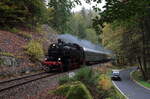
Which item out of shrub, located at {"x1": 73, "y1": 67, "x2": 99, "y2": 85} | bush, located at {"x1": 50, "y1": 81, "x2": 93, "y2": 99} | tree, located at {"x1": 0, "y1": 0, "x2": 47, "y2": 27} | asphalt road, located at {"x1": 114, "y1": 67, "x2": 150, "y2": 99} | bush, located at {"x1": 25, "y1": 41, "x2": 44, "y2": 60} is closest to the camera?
bush, located at {"x1": 50, "y1": 81, "x2": 93, "y2": 99}

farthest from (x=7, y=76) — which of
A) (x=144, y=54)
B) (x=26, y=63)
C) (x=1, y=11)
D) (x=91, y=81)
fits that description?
(x=144, y=54)

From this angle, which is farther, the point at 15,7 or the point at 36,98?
the point at 15,7

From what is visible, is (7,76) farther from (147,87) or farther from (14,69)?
(147,87)

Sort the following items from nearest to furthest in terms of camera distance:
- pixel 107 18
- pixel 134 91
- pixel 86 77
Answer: pixel 107 18 < pixel 86 77 < pixel 134 91

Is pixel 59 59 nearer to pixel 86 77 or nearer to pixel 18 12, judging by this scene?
pixel 86 77

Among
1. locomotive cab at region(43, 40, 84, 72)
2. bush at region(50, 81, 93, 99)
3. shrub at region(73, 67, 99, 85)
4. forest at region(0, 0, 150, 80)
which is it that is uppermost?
forest at region(0, 0, 150, 80)

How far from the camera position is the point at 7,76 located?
17453 millimetres

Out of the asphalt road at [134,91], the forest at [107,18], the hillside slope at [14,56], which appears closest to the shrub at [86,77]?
the forest at [107,18]

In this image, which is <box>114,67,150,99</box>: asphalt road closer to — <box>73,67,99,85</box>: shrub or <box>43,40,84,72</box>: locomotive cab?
<box>43,40,84,72</box>: locomotive cab

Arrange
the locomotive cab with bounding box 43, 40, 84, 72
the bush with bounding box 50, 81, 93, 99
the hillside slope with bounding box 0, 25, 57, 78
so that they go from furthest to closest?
1. the locomotive cab with bounding box 43, 40, 84, 72
2. the hillside slope with bounding box 0, 25, 57, 78
3. the bush with bounding box 50, 81, 93, 99

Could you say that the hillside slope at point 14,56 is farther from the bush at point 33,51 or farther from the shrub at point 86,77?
the shrub at point 86,77

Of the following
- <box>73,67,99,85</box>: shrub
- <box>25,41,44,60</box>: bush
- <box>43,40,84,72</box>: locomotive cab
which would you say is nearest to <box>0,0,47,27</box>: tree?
<box>25,41,44,60</box>: bush

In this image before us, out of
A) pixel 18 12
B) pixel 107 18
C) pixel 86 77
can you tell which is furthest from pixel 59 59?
pixel 107 18

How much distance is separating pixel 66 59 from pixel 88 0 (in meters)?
16.8
